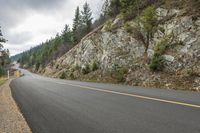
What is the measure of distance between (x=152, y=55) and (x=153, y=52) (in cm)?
36

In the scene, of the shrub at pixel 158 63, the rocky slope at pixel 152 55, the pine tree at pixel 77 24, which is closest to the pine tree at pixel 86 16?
the pine tree at pixel 77 24

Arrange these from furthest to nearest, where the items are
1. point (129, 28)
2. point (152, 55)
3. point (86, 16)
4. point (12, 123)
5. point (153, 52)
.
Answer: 1. point (86, 16)
2. point (129, 28)
3. point (153, 52)
4. point (152, 55)
5. point (12, 123)

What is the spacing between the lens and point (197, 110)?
6645 millimetres

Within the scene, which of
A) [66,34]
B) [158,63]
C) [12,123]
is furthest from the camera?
[66,34]

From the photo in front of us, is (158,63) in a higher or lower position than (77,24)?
lower

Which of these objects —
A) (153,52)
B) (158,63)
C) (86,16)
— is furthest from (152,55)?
(86,16)

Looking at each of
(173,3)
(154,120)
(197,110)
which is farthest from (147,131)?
(173,3)

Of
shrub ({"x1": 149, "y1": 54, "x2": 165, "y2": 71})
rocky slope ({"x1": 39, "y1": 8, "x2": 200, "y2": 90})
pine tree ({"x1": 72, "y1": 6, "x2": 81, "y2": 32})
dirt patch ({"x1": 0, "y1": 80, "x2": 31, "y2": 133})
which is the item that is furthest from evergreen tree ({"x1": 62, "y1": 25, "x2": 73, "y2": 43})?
dirt patch ({"x1": 0, "y1": 80, "x2": 31, "y2": 133})

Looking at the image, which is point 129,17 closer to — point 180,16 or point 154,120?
point 180,16

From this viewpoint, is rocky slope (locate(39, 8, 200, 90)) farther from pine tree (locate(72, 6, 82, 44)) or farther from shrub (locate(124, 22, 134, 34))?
pine tree (locate(72, 6, 82, 44))

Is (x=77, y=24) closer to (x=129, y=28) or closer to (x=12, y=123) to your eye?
(x=129, y=28)

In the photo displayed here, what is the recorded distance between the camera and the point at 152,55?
21.7m

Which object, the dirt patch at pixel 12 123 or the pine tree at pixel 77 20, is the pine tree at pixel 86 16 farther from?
the dirt patch at pixel 12 123

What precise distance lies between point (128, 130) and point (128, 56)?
20.0 meters
